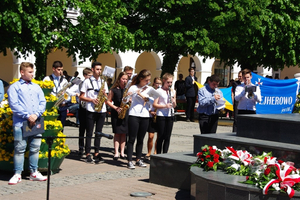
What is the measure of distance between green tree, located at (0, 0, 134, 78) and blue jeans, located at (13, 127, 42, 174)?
991 centimetres

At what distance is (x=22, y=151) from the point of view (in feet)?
28.7

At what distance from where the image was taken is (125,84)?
1131 centimetres

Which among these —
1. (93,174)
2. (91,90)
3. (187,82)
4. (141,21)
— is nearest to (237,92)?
(91,90)

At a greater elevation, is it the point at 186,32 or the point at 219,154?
the point at 186,32

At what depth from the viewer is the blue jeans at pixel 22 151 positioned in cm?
863

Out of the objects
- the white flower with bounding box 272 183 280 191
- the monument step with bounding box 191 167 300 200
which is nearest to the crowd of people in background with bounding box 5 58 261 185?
the monument step with bounding box 191 167 300 200

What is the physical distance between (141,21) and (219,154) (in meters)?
16.9

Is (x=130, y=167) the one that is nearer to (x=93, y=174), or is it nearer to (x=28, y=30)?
(x=93, y=174)

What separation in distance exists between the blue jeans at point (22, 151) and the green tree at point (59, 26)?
991 centimetres

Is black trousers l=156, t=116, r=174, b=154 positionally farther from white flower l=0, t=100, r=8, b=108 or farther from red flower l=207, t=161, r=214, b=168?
red flower l=207, t=161, r=214, b=168

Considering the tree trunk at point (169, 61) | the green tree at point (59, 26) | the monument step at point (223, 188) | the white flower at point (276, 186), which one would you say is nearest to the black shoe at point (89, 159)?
the monument step at point (223, 188)

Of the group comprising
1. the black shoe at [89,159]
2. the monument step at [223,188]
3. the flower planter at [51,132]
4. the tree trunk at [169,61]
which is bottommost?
the black shoe at [89,159]

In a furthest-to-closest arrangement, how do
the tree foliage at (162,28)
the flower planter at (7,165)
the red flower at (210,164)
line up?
the tree foliage at (162,28), the flower planter at (7,165), the red flower at (210,164)

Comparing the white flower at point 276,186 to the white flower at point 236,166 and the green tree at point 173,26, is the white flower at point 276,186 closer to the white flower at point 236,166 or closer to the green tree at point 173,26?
the white flower at point 236,166
